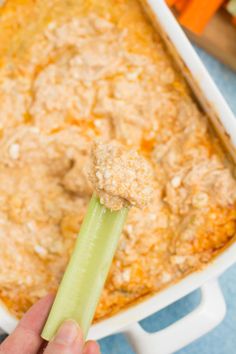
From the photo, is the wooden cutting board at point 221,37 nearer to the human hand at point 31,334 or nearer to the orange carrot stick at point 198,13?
the orange carrot stick at point 198,13

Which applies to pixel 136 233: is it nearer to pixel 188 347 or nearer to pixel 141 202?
pixel 141 202

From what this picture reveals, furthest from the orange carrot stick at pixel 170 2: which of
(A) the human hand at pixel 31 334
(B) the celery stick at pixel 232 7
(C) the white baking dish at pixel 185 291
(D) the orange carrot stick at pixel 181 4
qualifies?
(A) the human hand at pixel 31 334

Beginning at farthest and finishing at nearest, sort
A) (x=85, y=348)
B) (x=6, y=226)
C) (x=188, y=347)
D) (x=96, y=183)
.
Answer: (x=188, y=347) < (x=6, y=226) < (x=85, y=348) < (x=96, y=183)

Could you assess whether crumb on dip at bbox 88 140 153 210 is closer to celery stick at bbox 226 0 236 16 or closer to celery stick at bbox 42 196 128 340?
celery stick at bbox 42 196 128 340

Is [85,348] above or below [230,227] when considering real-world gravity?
below

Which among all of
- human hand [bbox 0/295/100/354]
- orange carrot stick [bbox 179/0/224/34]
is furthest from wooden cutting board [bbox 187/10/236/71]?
human hand [bbox 0/295/100/354]

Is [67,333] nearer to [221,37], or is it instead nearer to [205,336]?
[205,336]

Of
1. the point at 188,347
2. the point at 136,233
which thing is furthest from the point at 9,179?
the point at 188,347
